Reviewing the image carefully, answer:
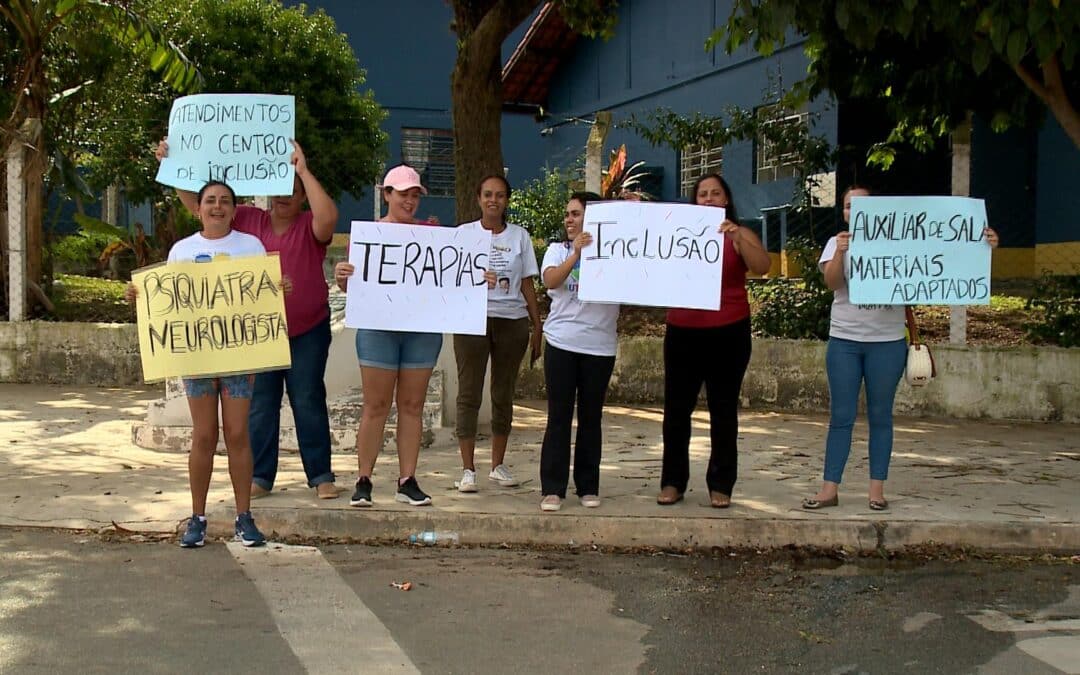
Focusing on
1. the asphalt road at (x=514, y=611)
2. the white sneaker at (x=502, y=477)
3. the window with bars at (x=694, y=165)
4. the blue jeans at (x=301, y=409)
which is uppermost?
the window with bars at (x=694, y=165)

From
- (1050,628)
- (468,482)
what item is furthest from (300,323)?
(1050,628)

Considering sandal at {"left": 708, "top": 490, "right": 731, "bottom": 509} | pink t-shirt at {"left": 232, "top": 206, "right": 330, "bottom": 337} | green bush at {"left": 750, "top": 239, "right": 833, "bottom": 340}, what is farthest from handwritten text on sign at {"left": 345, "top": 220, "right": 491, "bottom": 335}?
green bush at {"left": 750, "top": 239, "right": 833, "bottom": 340}

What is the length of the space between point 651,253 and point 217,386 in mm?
2329

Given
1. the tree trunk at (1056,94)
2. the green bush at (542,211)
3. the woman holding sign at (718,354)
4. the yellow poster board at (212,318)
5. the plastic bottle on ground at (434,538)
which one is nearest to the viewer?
the yellow poster board at (212,318)

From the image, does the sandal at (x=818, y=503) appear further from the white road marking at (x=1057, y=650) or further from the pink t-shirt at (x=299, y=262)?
the pink t-shirt at (x=299, y=262)

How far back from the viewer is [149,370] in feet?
18.5

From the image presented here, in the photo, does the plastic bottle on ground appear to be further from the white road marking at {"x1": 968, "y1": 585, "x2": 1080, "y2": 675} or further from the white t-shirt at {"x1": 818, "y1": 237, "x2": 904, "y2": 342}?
the white road marking at {"x1": 968, "y1": 585, "x2": 1080, "y2": 675}

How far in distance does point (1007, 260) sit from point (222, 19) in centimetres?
1418

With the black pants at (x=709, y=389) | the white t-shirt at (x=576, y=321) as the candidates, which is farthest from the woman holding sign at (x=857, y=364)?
the white t-shirt at (x=576, y=321)

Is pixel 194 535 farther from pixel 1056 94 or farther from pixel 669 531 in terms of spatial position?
pixel 1056 94

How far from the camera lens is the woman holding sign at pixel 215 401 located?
223 inches

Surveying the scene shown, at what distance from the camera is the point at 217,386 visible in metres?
5.72

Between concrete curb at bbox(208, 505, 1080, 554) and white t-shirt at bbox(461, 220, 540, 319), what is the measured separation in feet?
4.09

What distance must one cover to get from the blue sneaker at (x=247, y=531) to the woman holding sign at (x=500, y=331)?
135 centimetres
